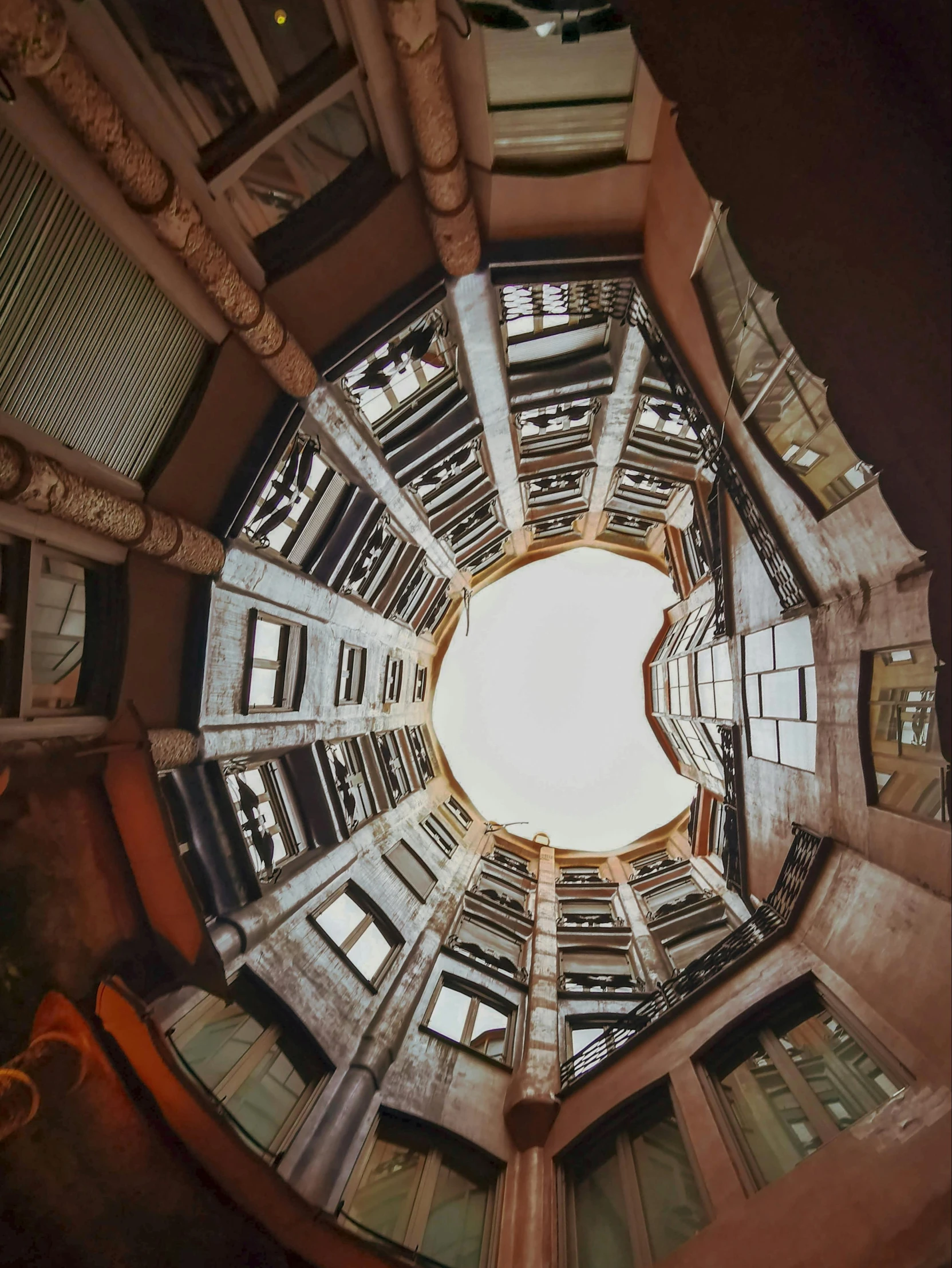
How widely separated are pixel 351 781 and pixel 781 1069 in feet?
42.1

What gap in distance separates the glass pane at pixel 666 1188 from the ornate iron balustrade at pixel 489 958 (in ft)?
29.3

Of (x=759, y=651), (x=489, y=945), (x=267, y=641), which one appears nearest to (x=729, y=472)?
(x=759, y=651)

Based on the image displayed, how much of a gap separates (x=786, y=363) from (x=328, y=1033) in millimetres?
12922

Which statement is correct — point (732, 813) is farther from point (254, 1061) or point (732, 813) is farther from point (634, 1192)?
point (254, 1061)

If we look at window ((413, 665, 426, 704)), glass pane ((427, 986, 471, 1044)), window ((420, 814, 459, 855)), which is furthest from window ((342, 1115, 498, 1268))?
window ((413, 665, 426, 704))

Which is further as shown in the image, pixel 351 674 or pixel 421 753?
pixel 421 753

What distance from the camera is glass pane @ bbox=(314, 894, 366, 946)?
14.4m

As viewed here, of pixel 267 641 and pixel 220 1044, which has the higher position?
pixel 267 641

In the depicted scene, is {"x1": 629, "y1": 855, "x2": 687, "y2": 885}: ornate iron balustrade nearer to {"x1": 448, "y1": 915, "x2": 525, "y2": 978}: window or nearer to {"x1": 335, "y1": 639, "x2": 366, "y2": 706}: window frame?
{"x1": 448, "y1": 915, "x2": 525, "y2": 978}: window

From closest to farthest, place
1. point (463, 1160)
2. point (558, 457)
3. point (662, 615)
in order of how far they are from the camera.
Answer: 1. point (463, 1160)
2. point (558, 457)
3. point (662, 615)

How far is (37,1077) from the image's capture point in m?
6.91

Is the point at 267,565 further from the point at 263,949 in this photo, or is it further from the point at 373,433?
the point at 263,949

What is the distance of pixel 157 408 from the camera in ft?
29.1

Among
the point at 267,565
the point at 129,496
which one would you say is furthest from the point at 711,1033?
the point at 129,496
